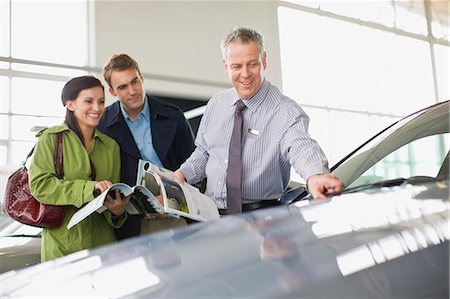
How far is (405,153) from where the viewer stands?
→ 88.7 inches

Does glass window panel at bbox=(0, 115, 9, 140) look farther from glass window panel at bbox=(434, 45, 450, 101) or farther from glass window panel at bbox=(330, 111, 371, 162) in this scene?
glass window panel at bbox=(434, 45, 450, 101)

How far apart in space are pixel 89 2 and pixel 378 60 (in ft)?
23.8

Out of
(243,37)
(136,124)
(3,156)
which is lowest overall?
(136,124)

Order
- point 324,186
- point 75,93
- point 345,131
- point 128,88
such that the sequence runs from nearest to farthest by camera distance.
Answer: point 324,186, point 75,93, point 128,88, point 345,131

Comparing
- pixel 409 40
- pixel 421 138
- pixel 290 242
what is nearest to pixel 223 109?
pixel 421 138

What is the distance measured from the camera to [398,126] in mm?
2359

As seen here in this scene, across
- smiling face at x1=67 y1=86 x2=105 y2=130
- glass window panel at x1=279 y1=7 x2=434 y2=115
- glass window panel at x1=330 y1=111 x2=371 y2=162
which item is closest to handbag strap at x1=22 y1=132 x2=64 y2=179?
smiling face at x1=67 y1=86 x2=105 y2=130

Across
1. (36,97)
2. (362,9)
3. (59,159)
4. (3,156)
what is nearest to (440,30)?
(362,9)

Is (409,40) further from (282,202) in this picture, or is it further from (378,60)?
(282,202)

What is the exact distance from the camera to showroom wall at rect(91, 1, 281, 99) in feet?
33.9

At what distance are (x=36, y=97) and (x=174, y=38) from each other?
8.73 feet

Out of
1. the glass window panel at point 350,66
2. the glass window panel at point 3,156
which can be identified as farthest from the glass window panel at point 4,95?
the glass window panel at point 350,66

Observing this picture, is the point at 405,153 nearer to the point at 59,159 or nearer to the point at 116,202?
the point at 116,202

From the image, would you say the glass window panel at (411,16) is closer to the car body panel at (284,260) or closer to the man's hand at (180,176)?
the man's hand at (180,176)
